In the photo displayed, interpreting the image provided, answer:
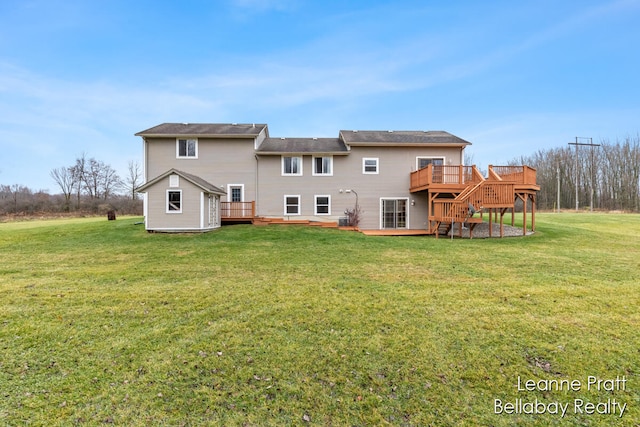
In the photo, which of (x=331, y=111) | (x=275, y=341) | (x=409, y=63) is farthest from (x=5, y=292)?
(x=331, y=111)

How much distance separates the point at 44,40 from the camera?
1694 centimetres

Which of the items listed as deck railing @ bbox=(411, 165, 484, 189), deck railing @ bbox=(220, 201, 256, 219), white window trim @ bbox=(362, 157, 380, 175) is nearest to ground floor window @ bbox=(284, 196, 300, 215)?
deck railing @ bbox=(220, 201, 256, 219)

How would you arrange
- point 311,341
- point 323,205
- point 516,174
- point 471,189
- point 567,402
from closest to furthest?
point 567,402 → point 311,341 → point 471,189 → point 516,174 → point 323,205

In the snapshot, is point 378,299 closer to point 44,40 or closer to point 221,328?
point 221,328

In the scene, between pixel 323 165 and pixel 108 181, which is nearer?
pixel 323 165

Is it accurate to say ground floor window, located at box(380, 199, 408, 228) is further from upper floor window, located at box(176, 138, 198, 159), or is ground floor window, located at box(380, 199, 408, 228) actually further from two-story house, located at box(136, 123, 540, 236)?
upper floor window, located at box(176, 138, 198, 159)

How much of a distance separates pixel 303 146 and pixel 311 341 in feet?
51.8

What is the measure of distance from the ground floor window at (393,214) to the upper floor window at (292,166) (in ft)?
18.5

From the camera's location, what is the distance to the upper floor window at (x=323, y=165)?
1798 centimetres

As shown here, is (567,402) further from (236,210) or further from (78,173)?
(78,173)

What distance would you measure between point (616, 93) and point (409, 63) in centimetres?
2503

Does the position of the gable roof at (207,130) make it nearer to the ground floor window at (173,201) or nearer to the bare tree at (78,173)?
the ground floor window at (173,201)

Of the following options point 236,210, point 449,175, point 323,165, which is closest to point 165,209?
point 236,210

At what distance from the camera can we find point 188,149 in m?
17.5
